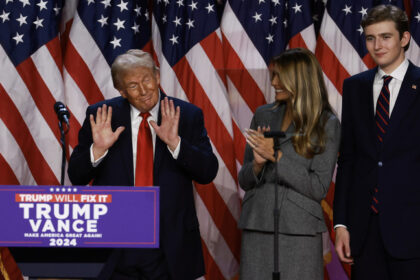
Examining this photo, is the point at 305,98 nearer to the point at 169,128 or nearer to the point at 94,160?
the point at 169,128

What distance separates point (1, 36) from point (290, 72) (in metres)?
2.29

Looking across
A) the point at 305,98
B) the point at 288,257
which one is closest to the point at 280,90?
the point at 305,98

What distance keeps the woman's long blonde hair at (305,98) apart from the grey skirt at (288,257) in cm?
40

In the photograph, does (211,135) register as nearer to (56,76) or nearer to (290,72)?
(56,76)

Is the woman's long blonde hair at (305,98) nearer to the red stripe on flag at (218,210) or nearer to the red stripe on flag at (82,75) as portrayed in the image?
the red stripe on flag at (218,210)

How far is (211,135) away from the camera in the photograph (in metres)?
4.12

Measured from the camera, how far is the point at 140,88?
8.88 feet

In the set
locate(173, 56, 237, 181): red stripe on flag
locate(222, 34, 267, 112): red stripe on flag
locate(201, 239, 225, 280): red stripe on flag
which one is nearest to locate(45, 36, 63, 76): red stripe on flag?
locate(173, 56, 237, 181): red stripe on flag

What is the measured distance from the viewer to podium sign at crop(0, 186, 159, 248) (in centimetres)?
196

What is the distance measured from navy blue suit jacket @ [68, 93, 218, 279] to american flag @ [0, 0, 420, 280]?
1422 millimetres

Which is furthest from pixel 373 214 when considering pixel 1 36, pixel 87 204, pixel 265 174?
pixel 1 36

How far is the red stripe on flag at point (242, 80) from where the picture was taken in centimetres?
419

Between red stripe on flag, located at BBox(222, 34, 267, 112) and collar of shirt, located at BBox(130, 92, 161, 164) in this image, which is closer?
collar of shirt, located at BBox(130, 92, 161, 164)

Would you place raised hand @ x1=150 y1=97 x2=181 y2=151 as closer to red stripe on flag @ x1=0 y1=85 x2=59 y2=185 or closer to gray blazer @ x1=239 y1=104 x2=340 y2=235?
gray blazer @ x1=239 y1=104 x2=340 y2=235
